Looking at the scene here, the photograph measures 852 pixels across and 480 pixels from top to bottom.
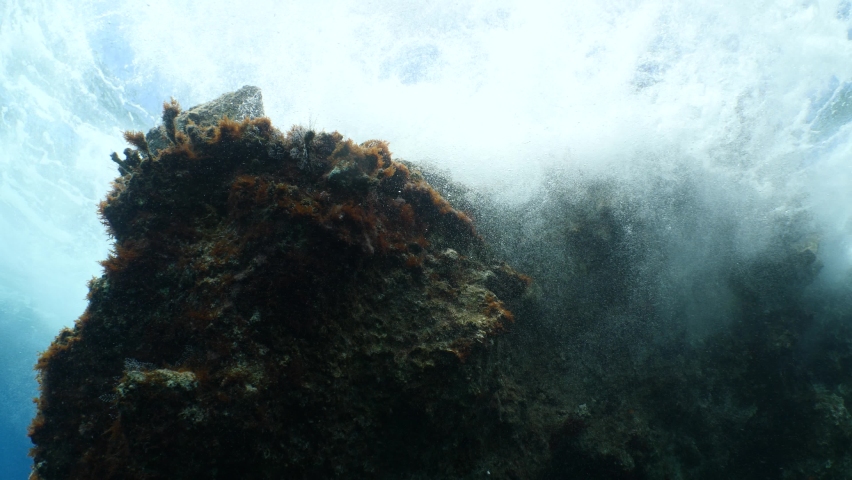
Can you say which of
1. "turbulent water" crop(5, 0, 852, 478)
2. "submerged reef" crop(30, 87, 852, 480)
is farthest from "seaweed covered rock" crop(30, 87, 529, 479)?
"turbulent water" crop(5, 0, 852, 478)

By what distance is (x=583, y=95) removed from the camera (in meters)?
13.1

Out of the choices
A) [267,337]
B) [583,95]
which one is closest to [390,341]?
[267,337]

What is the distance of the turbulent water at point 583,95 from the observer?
10594mm

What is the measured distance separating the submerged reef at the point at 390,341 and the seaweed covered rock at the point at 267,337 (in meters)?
0.03

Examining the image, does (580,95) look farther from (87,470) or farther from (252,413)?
(87,470)

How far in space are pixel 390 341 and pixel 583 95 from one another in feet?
40.8

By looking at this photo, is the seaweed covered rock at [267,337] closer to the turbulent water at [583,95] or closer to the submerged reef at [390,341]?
the submerged reef at [390,341]

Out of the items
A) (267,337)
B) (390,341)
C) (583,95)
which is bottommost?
(267,337)

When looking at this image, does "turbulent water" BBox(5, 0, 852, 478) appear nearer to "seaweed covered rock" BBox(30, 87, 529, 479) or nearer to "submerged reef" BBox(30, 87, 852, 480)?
"submerged reef" BBox(30, 87, 852, 480)

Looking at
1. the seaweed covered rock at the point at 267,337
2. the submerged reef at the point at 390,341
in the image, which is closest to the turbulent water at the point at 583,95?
the submerged reef at the point at 390,341

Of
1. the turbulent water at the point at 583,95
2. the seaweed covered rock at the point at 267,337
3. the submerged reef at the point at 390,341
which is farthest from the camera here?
the turbulent water at the point at 583,95

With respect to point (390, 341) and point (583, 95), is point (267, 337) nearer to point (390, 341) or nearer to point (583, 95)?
point (390, 341)

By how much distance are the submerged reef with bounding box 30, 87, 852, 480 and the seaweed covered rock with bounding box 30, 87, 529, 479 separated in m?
0.03

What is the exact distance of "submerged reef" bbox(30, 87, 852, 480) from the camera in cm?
400
